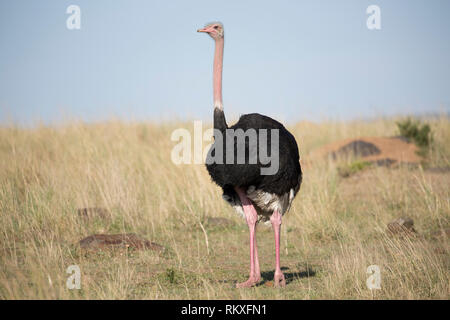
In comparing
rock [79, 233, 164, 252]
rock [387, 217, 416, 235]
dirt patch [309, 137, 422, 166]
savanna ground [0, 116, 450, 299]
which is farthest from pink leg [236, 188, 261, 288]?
dirt patch [309, 137, 422, 166]

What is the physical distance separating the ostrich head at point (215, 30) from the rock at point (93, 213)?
12.3 feet

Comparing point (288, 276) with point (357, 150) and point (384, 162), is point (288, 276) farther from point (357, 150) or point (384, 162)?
point (357, 150)

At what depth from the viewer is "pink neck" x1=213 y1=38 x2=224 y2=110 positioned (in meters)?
5.91

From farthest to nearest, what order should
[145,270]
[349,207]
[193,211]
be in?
[349,207]
[193,211]
[145,270]

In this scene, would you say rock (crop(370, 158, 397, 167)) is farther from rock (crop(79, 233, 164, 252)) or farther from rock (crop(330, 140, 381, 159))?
rock (crop(79, 233, 164, 252))

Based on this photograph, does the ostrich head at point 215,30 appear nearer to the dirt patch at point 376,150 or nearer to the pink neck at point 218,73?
the pink neck at point 218,73

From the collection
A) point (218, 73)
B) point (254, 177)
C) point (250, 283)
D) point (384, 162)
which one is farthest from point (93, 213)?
point (384, 162)

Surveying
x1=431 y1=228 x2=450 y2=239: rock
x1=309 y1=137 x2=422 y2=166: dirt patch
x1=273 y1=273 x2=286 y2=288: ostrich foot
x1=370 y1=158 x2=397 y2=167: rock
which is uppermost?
x1=309 y1=137 x2=422 y2=166: dirt patch

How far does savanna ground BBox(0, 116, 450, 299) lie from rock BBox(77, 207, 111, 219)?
0.09 meters

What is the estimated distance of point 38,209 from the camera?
791 cm

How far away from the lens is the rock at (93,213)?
8798mm
